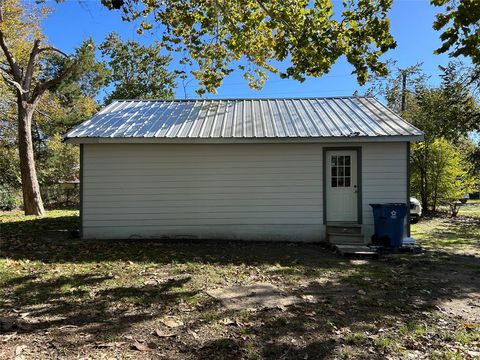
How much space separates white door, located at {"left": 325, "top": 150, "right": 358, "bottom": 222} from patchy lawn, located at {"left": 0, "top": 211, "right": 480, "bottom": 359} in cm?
184

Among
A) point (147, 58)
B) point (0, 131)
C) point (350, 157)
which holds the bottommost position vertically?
point (350, 157)

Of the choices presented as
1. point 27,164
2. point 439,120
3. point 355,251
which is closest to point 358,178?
point 355,251

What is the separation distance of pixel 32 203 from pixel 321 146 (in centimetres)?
1177

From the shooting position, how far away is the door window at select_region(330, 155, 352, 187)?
34.7 ft

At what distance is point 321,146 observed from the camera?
10445 mm

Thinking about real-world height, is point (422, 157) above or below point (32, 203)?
above

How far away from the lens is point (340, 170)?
10602 mm

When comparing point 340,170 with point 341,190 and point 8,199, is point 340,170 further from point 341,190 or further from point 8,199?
point 8,199

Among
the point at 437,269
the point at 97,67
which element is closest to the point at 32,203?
the point at 97,67

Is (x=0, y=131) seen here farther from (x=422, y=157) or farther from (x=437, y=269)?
(x=437, y=269)

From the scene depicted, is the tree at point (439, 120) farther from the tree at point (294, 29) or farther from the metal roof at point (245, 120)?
the tree at point (294, 29)

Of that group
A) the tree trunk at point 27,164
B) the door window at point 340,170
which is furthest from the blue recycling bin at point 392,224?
the tree trunk at point 27,164

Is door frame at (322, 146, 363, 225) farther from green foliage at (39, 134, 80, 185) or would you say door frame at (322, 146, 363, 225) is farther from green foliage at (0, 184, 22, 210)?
green foliage at (39, 134, 80, 185)

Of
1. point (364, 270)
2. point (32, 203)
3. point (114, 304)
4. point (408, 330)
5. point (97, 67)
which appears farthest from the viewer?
point (97, 67)
